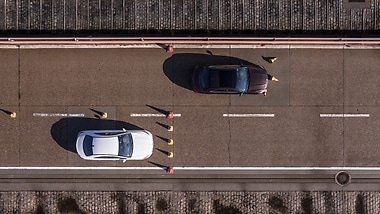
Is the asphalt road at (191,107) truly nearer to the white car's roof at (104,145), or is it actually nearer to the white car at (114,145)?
the white car at (114,145)

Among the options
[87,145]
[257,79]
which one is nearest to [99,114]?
[87,145]

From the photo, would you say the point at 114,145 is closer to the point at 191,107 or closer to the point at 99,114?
the point at 99,114

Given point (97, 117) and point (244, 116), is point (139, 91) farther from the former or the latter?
point (244, 116)

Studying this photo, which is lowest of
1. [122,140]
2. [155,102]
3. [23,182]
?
[23,182]

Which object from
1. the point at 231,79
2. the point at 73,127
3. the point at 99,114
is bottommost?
the point at 73,127

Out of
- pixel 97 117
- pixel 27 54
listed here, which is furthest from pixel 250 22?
pixel 27 54

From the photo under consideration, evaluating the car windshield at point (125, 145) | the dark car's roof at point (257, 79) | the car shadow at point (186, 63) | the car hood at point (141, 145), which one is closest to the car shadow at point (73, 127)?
the car hood at point (141, 145)
